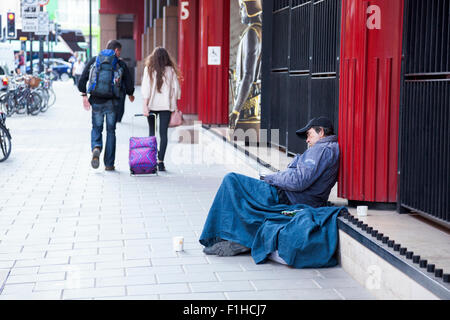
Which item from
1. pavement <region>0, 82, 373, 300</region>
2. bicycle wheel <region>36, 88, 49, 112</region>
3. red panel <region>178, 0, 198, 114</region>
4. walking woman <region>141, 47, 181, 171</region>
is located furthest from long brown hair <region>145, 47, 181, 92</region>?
bicycle wheel <region>36, 88, 49, 112</region>

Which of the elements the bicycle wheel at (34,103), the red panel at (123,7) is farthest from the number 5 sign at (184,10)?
the red panel at (123,7)

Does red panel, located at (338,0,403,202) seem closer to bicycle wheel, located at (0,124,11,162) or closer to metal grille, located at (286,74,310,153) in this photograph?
metal grille, located at (286,74,310,153)

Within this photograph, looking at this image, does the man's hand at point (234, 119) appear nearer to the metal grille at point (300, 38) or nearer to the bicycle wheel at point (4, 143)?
the metal grille at point (300, 38)

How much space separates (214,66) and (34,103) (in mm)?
6927

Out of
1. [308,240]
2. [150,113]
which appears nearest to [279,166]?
[150,113]

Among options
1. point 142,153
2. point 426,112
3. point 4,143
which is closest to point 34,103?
point 4,143

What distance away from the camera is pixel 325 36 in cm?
905

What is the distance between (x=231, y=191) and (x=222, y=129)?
9.64 meters

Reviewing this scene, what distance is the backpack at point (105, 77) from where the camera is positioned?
1016 cm

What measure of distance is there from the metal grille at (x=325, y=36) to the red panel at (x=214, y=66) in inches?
273

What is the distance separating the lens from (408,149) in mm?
6215

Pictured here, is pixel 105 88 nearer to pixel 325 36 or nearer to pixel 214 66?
pixel 325 36

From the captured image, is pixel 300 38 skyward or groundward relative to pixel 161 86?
skyward

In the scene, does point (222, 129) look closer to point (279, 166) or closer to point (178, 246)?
point (279, 166)
